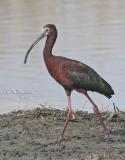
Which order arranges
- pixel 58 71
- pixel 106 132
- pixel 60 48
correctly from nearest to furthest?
pixel 58 71 < pixel 106 132 < pixel 60 48

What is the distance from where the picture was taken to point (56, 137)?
30.7ft

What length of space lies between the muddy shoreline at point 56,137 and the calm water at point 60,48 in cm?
161

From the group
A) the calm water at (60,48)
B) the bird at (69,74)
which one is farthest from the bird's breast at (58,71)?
the calm water at (60,48)

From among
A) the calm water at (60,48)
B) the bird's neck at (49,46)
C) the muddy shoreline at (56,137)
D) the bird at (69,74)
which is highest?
the calm water at (60,48)

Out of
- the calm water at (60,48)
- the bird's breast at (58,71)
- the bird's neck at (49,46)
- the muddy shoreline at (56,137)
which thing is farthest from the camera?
the calm water at (60,48)

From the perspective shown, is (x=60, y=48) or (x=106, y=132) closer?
(x=106, y=132)

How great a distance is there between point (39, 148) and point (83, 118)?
185cm

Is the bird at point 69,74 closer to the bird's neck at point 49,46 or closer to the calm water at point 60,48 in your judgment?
the bird's neck at point 49,46

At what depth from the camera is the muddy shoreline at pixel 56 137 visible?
8391 millimetres

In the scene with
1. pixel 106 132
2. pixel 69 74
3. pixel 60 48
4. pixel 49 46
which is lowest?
pixel 106 132

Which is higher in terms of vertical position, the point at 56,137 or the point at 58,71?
the point at 58,71

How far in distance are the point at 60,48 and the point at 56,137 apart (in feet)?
32.4

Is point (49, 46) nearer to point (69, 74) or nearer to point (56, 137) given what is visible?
point (69, 74)

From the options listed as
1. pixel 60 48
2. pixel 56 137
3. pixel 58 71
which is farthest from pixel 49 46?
pixel 60 48
